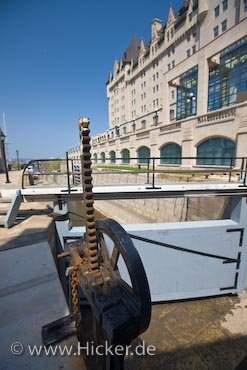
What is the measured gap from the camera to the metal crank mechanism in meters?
1.48

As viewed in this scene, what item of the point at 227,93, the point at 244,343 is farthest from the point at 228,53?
the point at 244,343

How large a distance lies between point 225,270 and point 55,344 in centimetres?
687

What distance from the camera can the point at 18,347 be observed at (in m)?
1.87

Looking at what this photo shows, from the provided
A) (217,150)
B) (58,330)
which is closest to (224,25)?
(217,150)

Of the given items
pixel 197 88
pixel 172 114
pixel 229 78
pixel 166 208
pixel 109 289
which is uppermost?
pixel 229 78

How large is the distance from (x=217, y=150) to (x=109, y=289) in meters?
20.3

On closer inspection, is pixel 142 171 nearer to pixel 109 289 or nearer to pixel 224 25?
pixel 109 289

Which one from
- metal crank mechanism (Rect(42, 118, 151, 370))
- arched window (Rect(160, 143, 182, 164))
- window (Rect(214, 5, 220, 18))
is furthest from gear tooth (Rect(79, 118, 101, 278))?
window (Rect(214, 5, 220, 18))

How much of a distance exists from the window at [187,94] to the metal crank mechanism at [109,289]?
29.1m

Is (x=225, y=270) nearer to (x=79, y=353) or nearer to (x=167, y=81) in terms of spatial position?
(x=79, y=353)

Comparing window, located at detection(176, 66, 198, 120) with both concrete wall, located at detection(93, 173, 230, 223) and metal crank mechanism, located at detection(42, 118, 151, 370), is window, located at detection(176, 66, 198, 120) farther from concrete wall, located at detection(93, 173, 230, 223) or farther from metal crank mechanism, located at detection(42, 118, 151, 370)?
metal crank mechanism, located at detection(42, 118, 151, 370)

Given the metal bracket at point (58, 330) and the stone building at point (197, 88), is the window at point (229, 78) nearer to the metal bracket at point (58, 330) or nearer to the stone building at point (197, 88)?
the stone building at point (197, 88)

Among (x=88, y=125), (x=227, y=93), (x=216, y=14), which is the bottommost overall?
(x=88, y=125)

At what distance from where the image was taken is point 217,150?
19.2m
